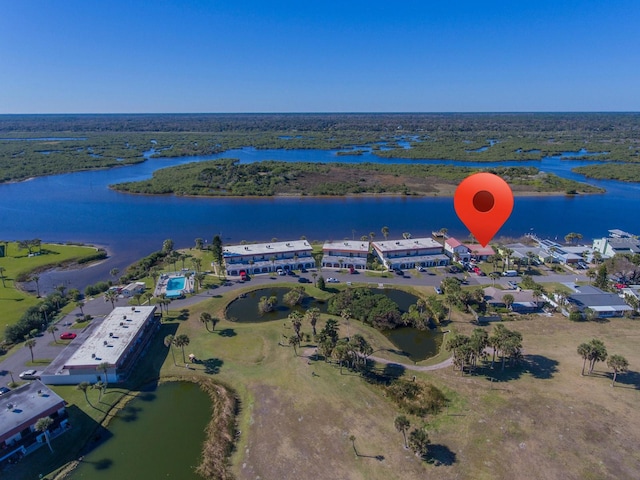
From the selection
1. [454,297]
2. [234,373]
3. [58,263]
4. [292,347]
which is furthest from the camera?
[58,263]

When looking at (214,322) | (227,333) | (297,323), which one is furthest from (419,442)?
(214,322)

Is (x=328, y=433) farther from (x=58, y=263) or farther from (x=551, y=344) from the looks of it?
(x=58, y=263)

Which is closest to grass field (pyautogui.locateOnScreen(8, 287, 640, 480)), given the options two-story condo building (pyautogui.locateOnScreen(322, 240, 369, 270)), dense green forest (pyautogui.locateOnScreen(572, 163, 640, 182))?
two-story condo building (pyautogui.locateOnScreen(322, 240, 369, 270))

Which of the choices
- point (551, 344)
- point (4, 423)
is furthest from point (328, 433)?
point (551, 344)

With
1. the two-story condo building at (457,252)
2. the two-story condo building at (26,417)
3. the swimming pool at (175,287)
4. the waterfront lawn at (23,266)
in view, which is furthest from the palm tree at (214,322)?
the two-story condo building at (457,252)

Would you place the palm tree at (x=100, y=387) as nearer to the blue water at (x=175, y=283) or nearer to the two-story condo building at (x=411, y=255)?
the blue water at (x=175, y=283)

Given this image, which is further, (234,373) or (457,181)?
(457,181)

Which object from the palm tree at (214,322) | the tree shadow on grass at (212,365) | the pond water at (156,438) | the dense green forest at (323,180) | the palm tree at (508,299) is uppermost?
the dense green forest at (323,180)
